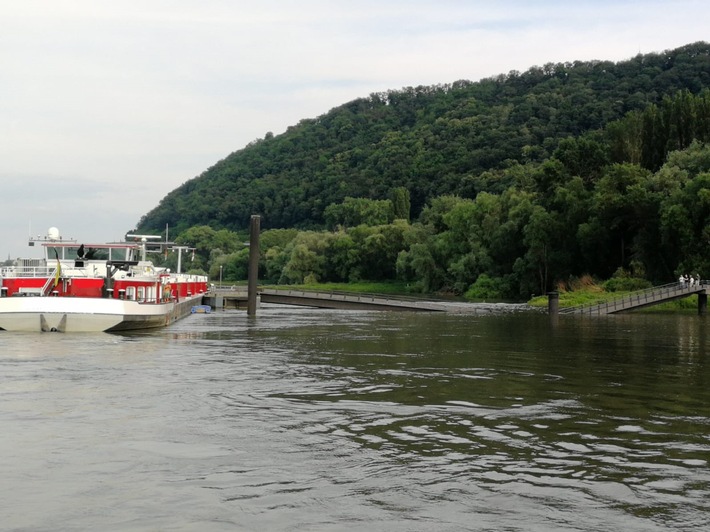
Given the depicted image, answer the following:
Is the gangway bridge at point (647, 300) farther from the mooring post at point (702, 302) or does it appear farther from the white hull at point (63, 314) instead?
the white hull at point (63, 314)

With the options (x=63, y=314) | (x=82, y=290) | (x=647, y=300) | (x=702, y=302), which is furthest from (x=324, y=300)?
(x=63, y=314)

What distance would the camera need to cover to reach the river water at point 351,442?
12.6m

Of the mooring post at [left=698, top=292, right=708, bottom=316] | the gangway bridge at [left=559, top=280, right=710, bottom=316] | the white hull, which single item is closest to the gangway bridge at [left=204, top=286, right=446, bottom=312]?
the gangway bridge at [left=559, top=280, right=710, bottom=316]

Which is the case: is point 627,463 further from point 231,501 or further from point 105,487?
point 105,487

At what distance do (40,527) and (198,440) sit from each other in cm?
590

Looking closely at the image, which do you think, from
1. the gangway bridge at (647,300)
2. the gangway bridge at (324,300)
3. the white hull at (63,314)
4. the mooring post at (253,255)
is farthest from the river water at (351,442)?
the gangway bridge at (324,300)

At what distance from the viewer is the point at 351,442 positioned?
1738 cm

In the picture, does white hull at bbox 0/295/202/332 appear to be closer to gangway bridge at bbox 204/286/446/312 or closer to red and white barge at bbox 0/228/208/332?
red and white barge at bbox 0/228/208/332

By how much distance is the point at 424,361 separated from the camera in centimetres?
3431

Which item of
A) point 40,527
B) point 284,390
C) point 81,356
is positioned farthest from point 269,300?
point 40,527

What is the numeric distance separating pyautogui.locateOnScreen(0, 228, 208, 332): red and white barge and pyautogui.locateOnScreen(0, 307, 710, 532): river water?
1033 centimetres

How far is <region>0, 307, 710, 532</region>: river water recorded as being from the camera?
12562mm

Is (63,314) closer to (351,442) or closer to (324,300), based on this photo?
(351,442)

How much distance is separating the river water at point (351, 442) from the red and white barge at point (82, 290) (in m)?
10.3
